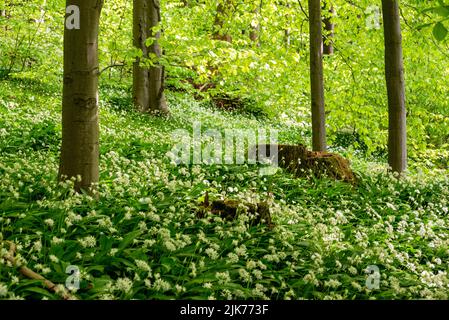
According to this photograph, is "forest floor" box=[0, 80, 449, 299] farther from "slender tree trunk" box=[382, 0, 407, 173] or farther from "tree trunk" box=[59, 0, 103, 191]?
"slender tree trunk" box=[382, 0, 407, 173]

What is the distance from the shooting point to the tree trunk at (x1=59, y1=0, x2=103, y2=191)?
5.52 meters

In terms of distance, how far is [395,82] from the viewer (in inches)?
389

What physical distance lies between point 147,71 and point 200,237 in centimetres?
1123

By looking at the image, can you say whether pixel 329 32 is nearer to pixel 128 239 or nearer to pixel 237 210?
pixel 237 210

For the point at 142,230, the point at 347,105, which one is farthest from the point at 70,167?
the point at 347,105

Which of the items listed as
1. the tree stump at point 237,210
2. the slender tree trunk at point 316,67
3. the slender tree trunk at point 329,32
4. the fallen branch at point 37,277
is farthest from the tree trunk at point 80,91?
the slender tree trunk at point 329,32

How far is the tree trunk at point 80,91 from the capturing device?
552 cm

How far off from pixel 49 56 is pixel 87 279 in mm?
14074

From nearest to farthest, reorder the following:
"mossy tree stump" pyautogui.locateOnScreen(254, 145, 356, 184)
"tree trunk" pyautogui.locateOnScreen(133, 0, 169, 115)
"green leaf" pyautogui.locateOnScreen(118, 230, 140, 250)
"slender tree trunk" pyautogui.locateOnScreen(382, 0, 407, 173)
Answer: "green leaf" pyautogui.locateOnScreen(118, 230, 140, 250) → "mossy tree stump" pyautogui.locateOnScreen(254, 145, 356, 184) → "slender tree trunk" pyautogui.locateOnScreen(382, 0, 407, 173) → "tree trunk" pyautogui.locateOnScreen(133, 0, 169, 115)

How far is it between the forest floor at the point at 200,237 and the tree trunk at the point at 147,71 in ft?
19.9

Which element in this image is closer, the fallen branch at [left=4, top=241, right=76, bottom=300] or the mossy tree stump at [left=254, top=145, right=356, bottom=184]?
the fallen branch at [left=4, top=241, right=76, bottom=300]

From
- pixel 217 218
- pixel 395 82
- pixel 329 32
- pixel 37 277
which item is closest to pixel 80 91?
pixel 217 218

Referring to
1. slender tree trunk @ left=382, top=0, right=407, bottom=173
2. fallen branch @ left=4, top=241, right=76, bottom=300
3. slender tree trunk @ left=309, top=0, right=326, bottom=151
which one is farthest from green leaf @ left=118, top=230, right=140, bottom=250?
slender tree trunk @ left=382, top=0, right=407, bottom=173

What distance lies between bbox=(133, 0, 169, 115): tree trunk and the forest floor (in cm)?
605
